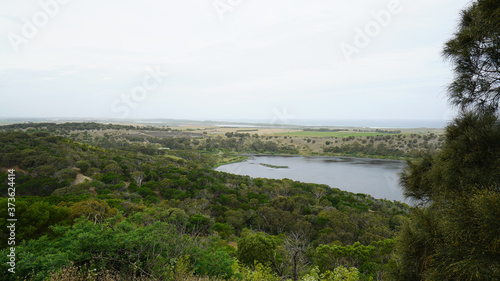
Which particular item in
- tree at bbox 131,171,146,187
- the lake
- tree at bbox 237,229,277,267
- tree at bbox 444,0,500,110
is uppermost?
tree at bbox 444,0,500,110

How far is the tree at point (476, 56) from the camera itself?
3932 millimetres

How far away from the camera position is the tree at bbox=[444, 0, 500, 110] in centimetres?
393

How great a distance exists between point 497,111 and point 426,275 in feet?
10.6

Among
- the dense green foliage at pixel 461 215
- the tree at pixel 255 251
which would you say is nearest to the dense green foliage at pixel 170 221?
the tree at pixel 255 251

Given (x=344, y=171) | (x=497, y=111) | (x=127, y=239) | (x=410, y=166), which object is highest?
(x=497, y=111)

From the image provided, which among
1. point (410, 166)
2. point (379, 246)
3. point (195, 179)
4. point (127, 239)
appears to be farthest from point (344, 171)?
point (127, 239)

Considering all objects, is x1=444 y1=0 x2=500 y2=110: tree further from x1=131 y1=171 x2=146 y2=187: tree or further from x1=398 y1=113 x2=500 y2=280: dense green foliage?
x1=131 y1=171 x2=146 y2=187: tree

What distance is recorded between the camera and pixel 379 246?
1218cm

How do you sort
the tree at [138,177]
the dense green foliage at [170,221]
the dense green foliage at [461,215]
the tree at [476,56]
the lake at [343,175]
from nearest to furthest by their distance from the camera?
the dense green foliage at [461,215] < the tree at [476,56] < the dense green foliage at [170,221] < the tree at [138,177] < the lake at [343,175]

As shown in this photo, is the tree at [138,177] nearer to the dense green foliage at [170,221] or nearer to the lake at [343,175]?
the dense green foliage at [170,221]

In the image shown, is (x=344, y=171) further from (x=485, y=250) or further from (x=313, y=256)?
(x=485, y=250)

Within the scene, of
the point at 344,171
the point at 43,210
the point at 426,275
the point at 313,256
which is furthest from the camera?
the point at 344,171

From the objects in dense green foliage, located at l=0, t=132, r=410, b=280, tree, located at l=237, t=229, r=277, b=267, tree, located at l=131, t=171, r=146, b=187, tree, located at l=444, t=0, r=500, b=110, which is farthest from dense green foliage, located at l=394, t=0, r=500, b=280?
tree, located at l=131, t=171, r=146, b=187

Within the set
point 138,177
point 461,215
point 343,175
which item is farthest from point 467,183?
point 343,175
